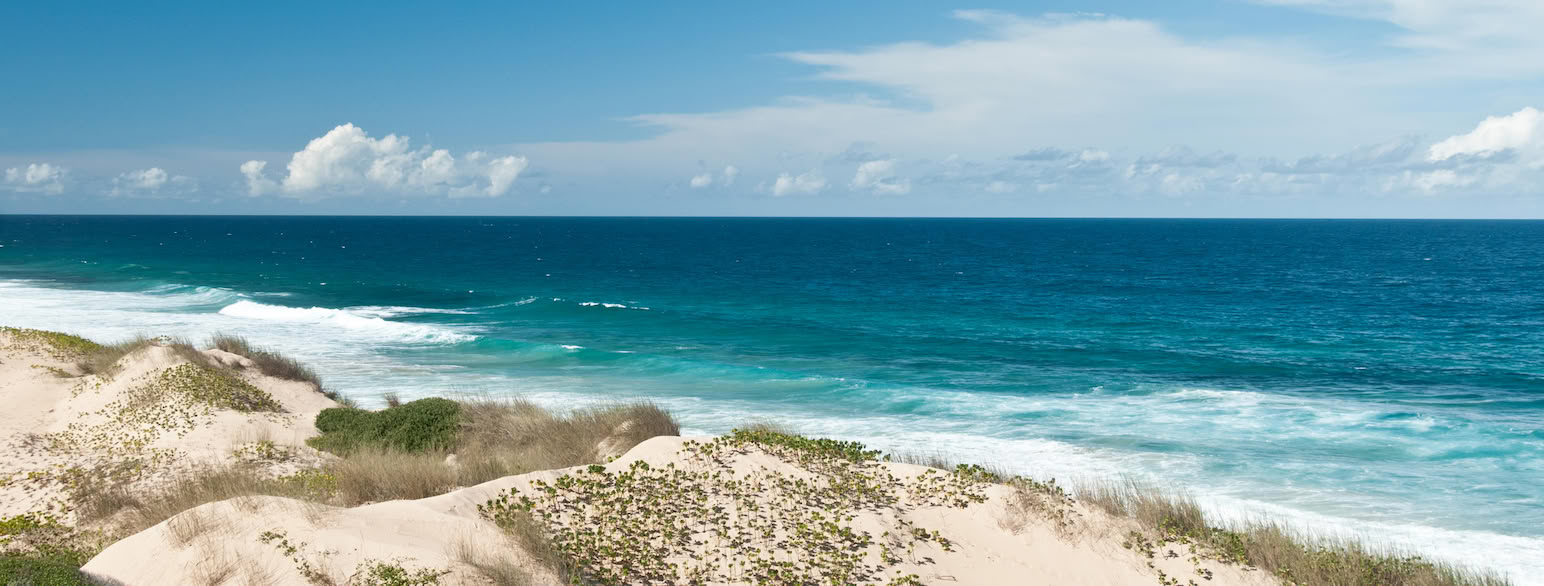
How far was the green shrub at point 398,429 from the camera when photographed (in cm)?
1861

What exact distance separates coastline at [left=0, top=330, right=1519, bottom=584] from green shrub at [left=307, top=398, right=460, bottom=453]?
28 centimetres

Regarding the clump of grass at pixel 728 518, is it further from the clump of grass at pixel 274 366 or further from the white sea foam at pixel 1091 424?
the clump of grass at pixel 274 366

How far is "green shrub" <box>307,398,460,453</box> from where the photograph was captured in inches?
733

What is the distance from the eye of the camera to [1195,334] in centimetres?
4481

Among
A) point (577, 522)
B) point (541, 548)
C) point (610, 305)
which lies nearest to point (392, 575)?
point (541, 548)

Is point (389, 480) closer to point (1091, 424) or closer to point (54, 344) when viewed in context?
point (1091, 424)

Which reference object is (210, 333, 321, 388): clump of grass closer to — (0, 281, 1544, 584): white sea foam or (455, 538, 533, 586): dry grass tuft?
(0, 281, 1544, 584): white sea foam

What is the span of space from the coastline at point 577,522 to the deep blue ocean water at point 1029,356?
764cm

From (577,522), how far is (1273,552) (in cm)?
935

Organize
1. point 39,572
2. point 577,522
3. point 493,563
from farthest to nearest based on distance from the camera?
1. point 577,522
2. point 493,563
3. point 39,572

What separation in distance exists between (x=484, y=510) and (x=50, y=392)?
1790cm

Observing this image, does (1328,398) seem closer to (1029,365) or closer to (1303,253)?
(1029,365)

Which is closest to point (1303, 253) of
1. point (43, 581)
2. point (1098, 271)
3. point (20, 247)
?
point (1098, 271)

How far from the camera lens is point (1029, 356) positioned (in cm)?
3831
